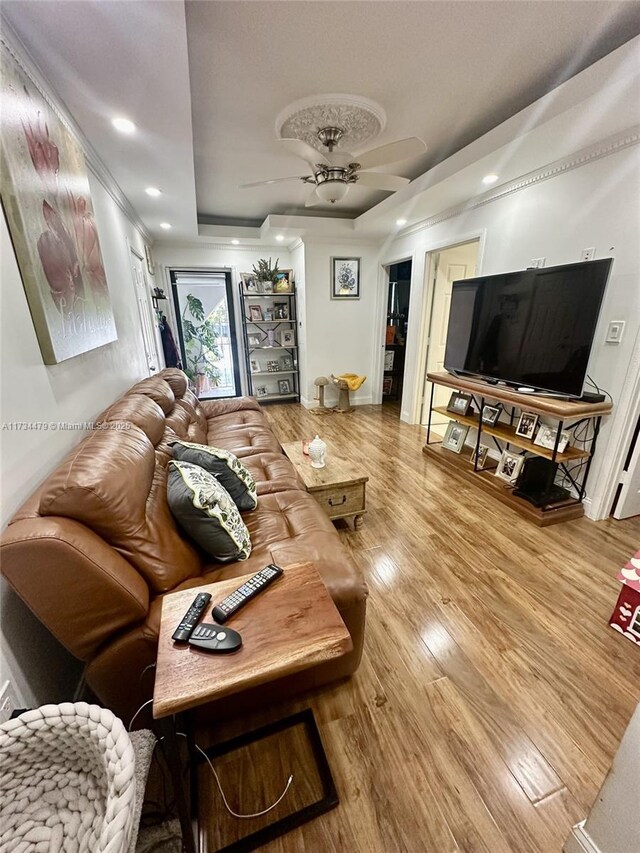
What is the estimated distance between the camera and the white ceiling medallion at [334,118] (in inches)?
75.9

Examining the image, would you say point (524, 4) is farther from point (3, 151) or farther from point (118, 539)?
point (118, 539)

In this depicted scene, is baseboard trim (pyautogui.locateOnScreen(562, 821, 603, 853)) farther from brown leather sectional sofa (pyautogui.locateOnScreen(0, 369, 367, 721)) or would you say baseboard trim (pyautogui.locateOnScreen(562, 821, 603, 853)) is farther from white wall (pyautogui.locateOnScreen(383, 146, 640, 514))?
white wall (pyautogui.locateOnScreen(383, 146, 640, 514))

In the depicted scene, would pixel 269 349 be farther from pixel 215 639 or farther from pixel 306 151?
pixel 215 639

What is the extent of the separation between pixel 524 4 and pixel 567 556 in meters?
2.69

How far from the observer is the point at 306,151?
204 centimetres

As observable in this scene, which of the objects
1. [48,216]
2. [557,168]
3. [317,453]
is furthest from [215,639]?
[557,168]

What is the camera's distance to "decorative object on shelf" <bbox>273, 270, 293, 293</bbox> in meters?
5.01

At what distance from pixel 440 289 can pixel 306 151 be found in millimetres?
2619

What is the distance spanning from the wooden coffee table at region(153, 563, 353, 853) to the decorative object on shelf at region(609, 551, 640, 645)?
145cm

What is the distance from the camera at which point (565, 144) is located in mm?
2098

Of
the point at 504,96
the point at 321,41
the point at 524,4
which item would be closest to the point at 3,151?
the point at 321,41

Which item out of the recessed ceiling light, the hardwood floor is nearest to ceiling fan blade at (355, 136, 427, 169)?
the recessed ceiling light

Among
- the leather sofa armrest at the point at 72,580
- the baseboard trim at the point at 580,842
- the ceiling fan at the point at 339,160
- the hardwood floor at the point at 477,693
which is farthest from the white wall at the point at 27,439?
the ceiling fan at the point at 339,160

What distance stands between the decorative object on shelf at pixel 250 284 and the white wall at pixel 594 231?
3143 mm
